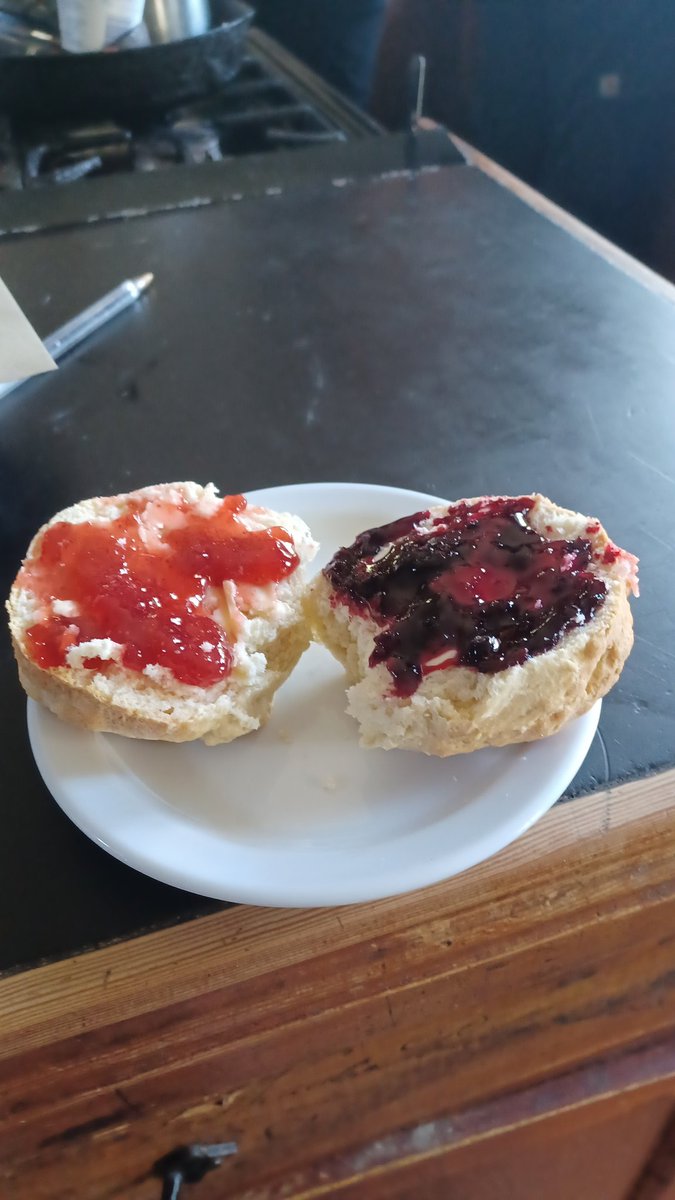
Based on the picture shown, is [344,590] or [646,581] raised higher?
[344,590]

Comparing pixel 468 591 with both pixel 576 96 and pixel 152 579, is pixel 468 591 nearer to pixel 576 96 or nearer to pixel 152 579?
pixel 152 579

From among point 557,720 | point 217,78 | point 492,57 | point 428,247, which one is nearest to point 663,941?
point 557,720

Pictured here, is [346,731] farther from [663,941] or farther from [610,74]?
[610,74]

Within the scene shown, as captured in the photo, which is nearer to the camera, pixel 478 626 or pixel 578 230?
pixel 478 626

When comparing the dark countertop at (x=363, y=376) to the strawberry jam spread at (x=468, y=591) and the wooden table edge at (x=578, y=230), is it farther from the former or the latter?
the strawberry jam spread at (x=468, y=591)

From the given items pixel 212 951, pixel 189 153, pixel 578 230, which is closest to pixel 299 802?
pixel 212 951

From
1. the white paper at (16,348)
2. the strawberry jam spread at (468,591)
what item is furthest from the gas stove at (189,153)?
the strawberry jam spread at (468,591)
